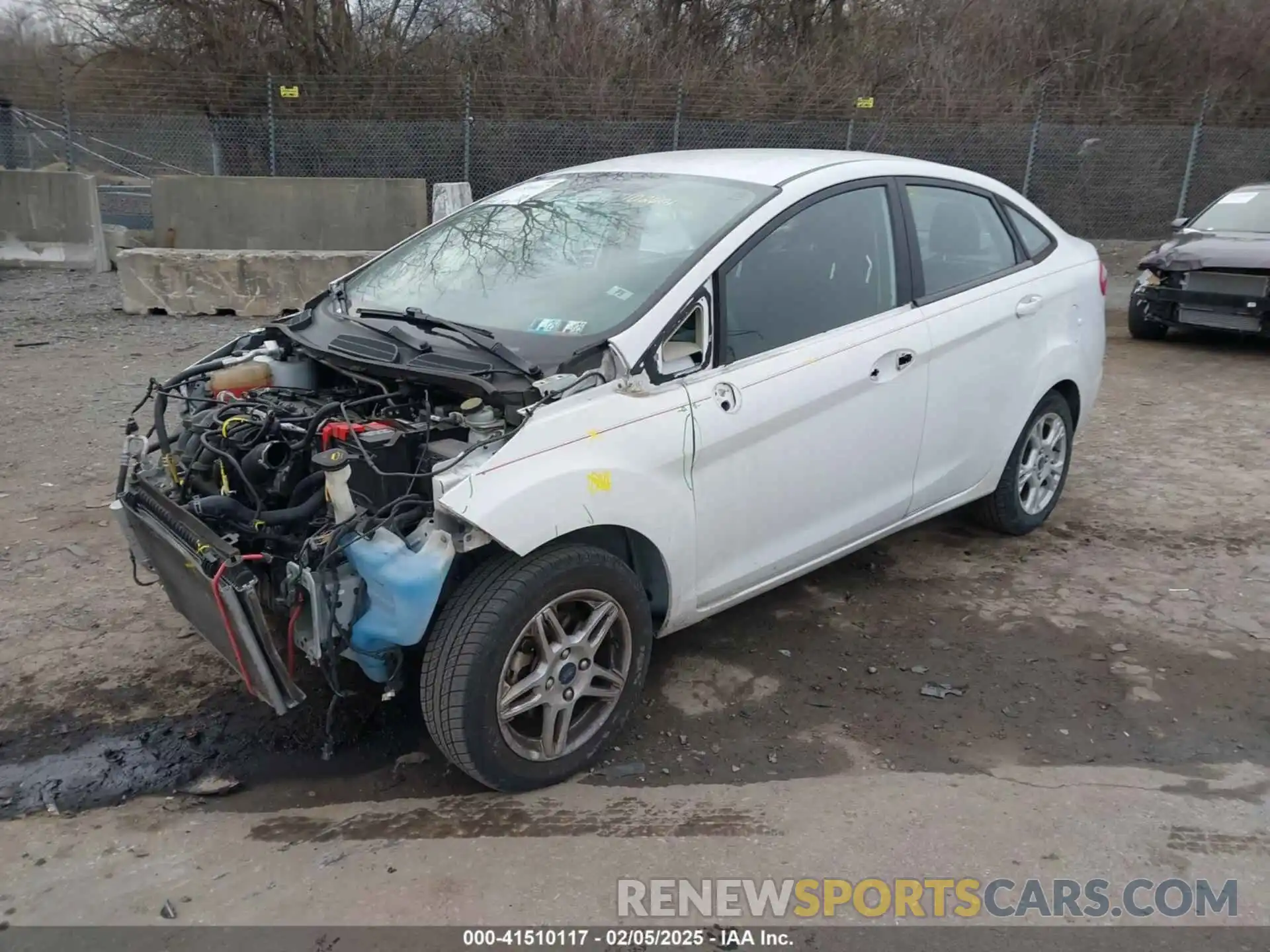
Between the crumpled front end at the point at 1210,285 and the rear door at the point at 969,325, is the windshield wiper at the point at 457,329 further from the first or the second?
the crumpled front end at the point at 1210,285

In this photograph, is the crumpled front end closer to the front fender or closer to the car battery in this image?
the front fender

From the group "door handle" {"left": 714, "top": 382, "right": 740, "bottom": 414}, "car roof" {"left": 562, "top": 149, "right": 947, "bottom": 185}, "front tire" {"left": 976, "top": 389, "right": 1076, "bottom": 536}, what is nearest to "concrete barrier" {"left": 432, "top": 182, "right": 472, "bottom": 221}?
"car roof" {"left": 562, "top": 149, "right": 947, "bottom": 185}

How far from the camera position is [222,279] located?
987 centimetres

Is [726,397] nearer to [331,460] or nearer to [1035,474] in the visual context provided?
[331,460]

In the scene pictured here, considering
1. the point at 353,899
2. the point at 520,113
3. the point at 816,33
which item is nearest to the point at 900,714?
the point at 353,899

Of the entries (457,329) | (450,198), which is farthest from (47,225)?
(457,329)

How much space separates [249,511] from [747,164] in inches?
91.5

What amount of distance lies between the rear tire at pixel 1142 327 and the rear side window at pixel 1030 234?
19.4ft

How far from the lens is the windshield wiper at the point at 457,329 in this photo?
310 cm

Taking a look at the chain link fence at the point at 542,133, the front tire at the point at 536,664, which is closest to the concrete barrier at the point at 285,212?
the chain link fence at the point at 542,133

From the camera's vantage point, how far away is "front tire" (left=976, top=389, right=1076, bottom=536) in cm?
479

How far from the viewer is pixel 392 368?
10.7 ft

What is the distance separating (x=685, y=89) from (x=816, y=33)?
480 cm

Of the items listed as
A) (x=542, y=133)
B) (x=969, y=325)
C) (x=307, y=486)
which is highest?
(x=542, y=133)
